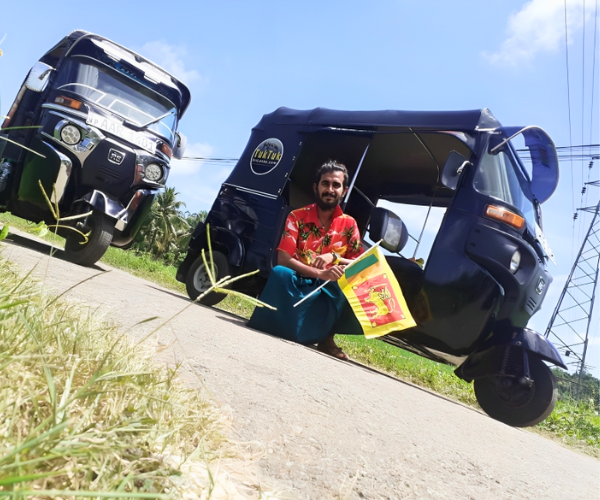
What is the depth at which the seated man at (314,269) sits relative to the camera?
4660mm

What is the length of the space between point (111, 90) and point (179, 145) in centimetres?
133

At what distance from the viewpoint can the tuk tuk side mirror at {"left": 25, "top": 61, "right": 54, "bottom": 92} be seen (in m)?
6.07

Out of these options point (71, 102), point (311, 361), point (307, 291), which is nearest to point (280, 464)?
point (311, 361)

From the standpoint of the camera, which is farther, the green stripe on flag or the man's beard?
the man's beard

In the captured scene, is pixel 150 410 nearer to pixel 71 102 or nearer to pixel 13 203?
pixel 71 102

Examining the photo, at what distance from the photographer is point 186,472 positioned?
1126 mm

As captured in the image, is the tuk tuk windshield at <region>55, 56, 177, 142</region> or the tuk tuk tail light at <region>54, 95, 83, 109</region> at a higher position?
the tuk tuk windshield at <region>55, 56, 177, 142</region>

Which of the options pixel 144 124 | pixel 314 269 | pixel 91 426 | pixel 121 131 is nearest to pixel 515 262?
pixel 314 269

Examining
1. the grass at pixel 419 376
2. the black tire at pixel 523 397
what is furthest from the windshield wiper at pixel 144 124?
the black tire at pixel 523 397

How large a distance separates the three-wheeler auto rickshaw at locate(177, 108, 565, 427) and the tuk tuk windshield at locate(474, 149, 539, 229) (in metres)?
0.01

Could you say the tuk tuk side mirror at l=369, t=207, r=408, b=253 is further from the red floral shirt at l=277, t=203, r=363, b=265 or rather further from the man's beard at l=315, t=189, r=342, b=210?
the man's beard at l=315, t=189, r=342, b=210

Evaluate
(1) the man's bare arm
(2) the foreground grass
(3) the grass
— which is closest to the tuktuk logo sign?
(1) the man's bare arm

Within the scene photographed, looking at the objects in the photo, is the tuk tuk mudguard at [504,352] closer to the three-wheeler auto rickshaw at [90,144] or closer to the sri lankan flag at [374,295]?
the sri lankan flag at [374,295]

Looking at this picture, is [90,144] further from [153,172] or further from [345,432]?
[345,432]
